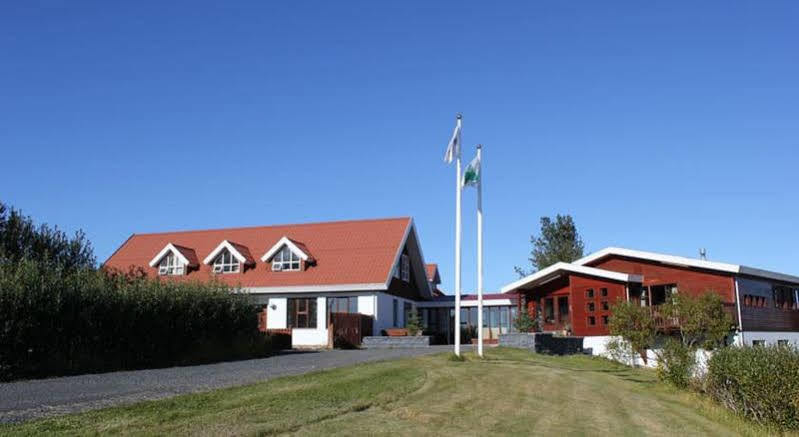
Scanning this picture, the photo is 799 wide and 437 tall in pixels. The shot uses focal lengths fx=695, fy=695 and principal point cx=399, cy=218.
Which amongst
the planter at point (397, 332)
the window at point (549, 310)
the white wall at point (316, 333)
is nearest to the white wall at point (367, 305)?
the planter at point (397, 332)

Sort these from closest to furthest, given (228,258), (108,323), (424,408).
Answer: (424,408)
(108,323)
(228,258)

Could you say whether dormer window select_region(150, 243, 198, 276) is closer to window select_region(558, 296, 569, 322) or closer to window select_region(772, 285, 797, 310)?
window select_region(558, 296, 569, 322)

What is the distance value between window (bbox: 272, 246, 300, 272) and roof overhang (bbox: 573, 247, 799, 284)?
50.7ft

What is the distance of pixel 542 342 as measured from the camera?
2889 cm

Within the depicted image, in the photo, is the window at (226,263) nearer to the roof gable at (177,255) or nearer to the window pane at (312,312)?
the roof gable at (177,255)

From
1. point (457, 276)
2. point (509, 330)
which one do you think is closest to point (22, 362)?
point (457, 276)

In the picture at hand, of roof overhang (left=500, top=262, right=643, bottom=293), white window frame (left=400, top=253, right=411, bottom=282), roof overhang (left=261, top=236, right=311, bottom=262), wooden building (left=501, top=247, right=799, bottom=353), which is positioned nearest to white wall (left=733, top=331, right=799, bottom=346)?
wooden building (left=501, top=247, right=799, bottom=353)

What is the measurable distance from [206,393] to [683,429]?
913cm

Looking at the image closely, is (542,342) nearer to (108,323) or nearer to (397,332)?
(397,332)

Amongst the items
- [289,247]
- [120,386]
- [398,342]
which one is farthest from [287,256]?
[120,386]

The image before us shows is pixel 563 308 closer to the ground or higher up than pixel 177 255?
closer to the ground

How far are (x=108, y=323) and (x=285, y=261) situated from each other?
18.8 m

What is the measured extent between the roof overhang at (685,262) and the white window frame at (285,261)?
1536cm

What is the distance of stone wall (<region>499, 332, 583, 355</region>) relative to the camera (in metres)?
28.2
